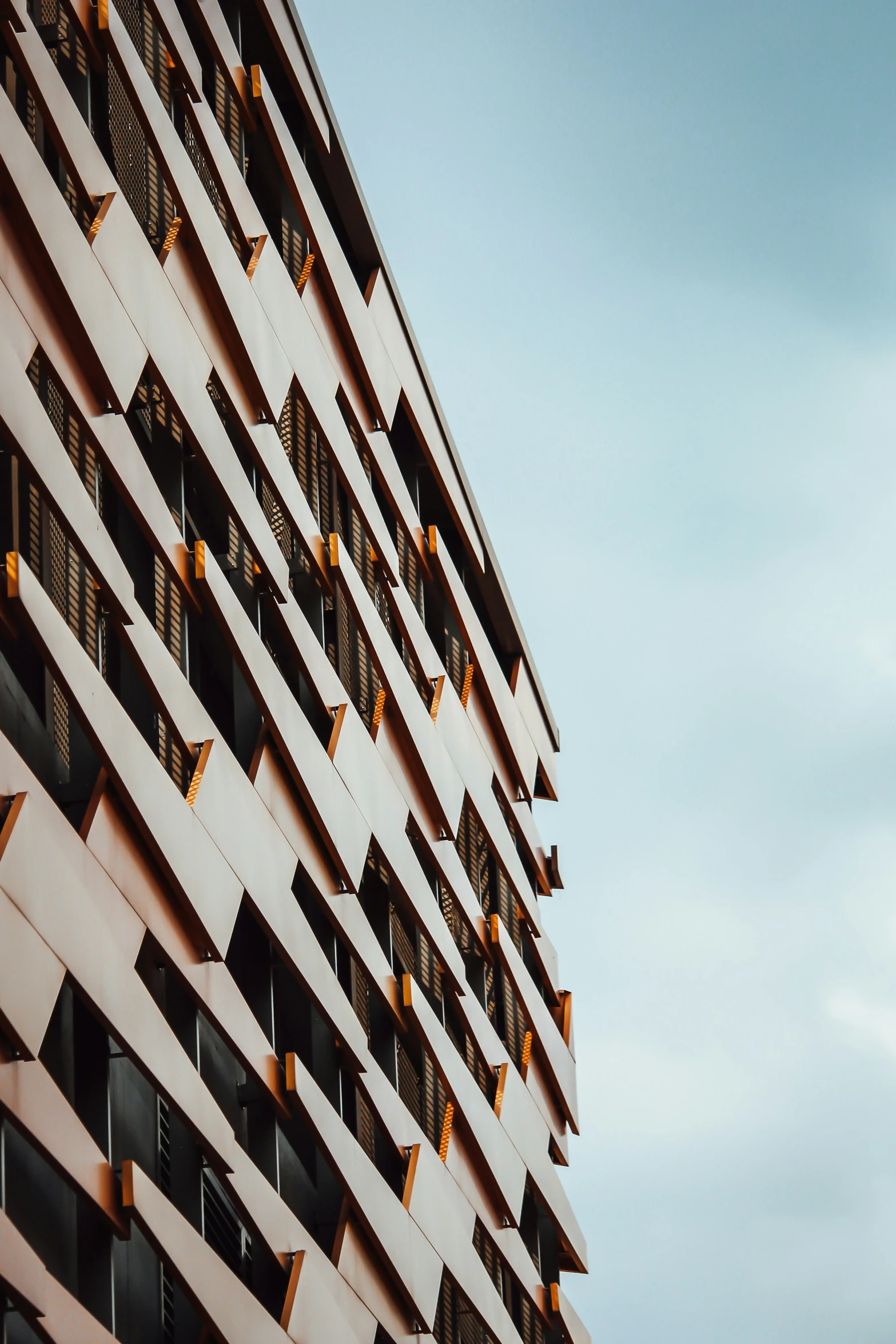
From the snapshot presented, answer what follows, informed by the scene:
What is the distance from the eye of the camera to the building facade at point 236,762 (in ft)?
49.6

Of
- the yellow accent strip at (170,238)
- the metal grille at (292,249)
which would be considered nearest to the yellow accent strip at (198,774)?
the yellow accent strip at (170,238)

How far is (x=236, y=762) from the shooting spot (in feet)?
61.3

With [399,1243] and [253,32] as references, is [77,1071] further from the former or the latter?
[253,32]

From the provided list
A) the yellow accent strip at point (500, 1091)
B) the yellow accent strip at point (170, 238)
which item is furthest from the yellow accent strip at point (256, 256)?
the yellow accent strip at point (500, 1091)

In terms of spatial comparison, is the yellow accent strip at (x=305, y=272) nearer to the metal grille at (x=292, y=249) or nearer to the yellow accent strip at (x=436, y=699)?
the metal grille at (x=292, y=249)

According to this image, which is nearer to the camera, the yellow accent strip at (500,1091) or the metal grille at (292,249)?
the metal grille at (292,249)

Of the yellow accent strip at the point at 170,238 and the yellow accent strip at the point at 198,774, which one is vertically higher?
the yellow accent strip at the point at 170,238

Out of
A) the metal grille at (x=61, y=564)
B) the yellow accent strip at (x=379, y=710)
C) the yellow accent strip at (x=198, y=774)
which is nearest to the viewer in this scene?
the metal grille at (x=61, y=564)

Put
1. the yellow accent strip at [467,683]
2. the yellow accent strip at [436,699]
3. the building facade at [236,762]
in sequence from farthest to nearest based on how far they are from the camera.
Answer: the yellow accent strip at [467,683] < the yellow accent strip at [436,699] < the building facade at [236,762]

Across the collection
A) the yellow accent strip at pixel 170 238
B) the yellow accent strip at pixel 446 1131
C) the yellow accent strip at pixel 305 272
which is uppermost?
the yellow accent strip at pixel 305 272

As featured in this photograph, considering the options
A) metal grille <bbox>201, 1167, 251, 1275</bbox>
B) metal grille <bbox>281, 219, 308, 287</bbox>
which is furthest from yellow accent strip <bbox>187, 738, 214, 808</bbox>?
metal grille <bbox>281, 219, 308, 287</bbox>

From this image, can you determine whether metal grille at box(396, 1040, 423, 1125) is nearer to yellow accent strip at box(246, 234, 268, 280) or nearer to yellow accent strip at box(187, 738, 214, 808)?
yellow accent strip at box(187, 738, 214, 808)

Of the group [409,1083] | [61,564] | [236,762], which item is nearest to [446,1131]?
[409,1083]

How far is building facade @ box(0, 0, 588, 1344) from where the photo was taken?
1512 centimetres
